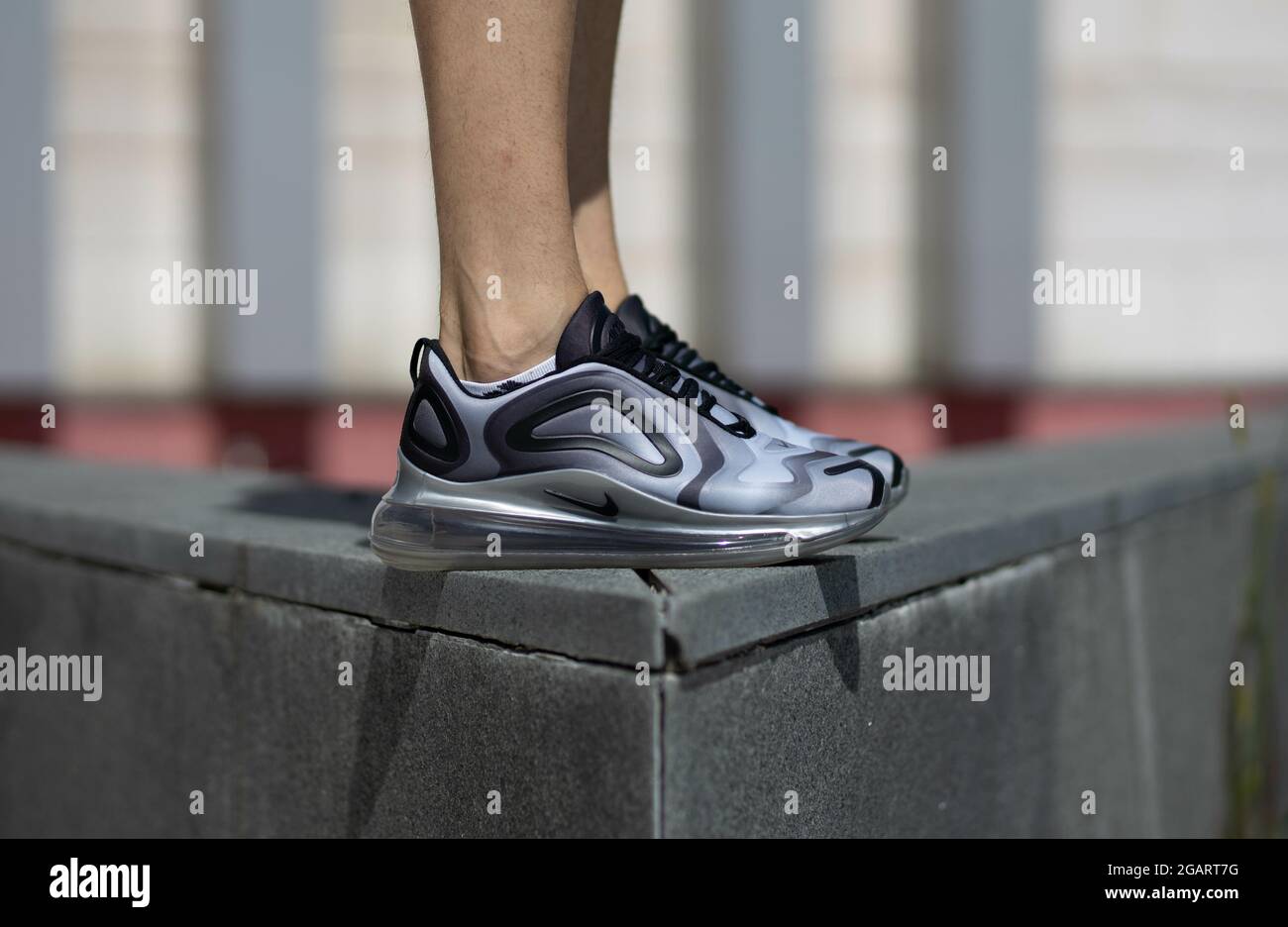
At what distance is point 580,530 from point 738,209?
3.89m

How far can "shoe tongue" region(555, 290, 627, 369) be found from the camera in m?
1.11

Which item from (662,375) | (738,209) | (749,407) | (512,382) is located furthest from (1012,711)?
(738,209)

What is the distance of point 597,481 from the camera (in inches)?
42.4

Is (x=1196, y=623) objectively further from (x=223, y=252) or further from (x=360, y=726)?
(x=223, y=252)

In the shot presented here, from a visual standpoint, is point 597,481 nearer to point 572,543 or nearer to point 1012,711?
point 572,543

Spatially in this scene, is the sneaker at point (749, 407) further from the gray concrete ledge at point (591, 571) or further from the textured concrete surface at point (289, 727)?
the textured concrete surface at point (289, 727)

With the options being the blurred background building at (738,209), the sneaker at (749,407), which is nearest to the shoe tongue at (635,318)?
the sneaker at (749,407)

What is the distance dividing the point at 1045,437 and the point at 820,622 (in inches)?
170

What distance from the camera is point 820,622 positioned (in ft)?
3.59

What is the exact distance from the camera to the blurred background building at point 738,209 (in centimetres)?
430

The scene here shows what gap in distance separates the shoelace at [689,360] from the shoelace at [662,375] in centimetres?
12

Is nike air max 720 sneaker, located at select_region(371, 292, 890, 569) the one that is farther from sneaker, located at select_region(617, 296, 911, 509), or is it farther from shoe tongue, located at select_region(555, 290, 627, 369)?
sneaker, located at select_region(617, 296, 911, 509)
